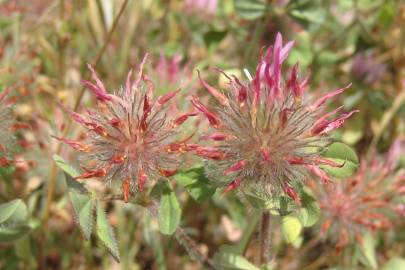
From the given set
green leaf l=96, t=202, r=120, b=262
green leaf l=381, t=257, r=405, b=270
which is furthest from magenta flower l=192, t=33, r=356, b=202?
green leaf l=381, t=257, r=405, b=270

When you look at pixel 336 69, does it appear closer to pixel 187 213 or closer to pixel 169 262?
pixel 187 213

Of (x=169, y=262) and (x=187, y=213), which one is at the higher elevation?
(x=187, y=213)

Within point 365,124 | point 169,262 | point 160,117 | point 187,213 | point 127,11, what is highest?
point 127,11

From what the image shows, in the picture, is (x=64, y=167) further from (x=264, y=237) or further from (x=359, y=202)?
(x=359, y=202)

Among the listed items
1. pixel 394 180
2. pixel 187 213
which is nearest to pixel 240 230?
pixel 187 213

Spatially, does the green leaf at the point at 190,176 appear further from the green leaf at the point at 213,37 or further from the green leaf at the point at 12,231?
the green leaf at the point at 213,37

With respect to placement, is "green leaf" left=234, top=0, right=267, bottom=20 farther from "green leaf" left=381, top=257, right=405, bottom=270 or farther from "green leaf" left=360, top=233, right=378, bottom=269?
"green leaf" left=381, top=257, right=405, bottom=270

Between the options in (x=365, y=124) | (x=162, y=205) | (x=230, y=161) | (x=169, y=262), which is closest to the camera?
(x=230, y=161)
